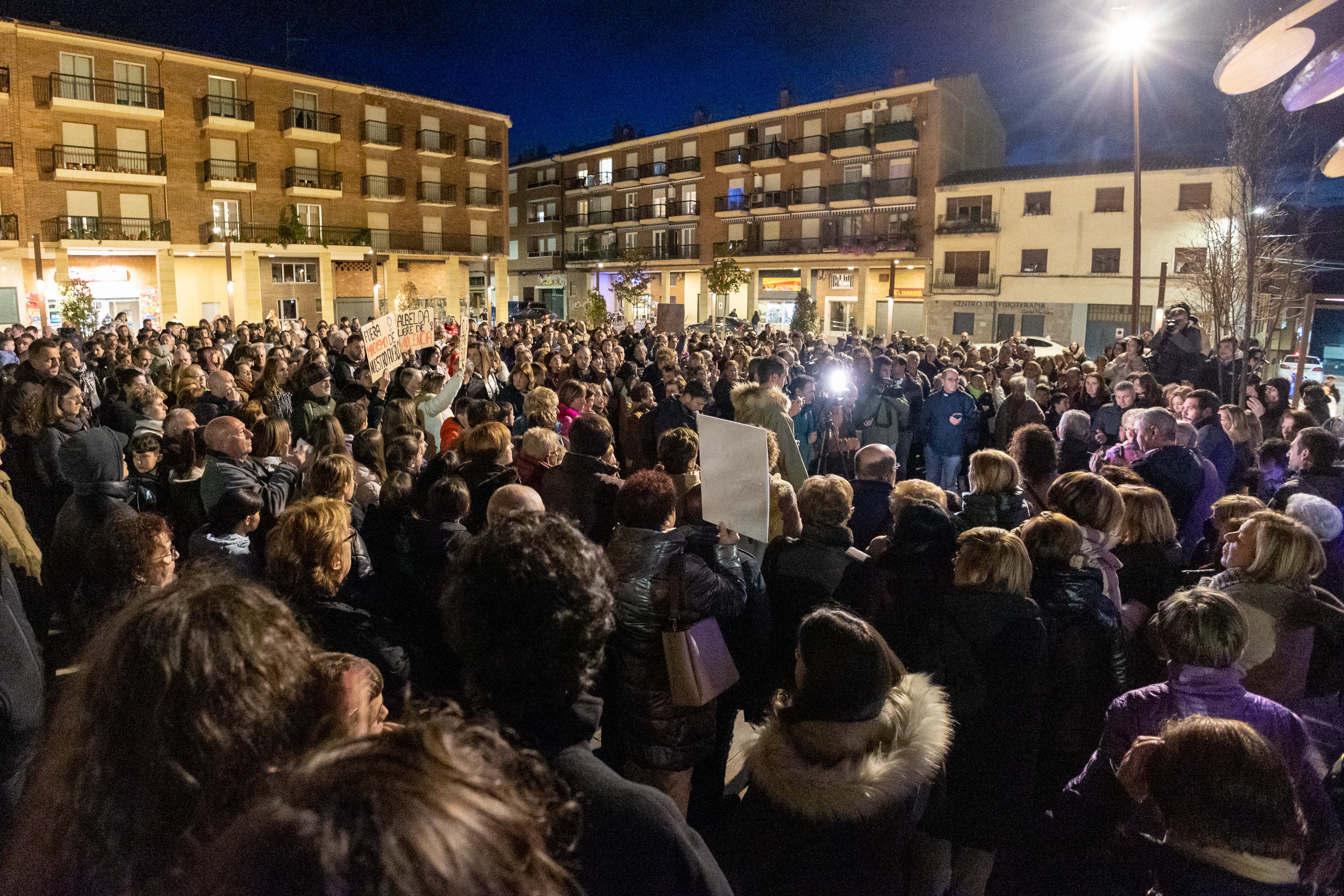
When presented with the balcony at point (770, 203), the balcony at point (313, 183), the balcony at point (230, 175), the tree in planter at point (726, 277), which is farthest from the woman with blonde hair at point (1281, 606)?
the balcony at point (770, 203)

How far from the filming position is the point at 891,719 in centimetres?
215

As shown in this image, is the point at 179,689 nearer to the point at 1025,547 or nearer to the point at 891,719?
the point at 891,719

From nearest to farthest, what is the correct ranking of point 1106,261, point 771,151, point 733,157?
point 1106,261 < point 771,151 < point 733,157

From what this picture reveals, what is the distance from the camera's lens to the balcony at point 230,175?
34.5 m

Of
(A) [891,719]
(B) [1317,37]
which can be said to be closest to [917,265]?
(B) [1317,37]

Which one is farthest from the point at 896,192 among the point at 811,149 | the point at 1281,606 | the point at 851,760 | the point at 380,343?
the point at 851,760

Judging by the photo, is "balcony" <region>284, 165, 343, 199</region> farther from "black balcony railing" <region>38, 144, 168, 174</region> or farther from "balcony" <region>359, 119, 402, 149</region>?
"black balcony railing" <region>38, 144, 168, 174</region>

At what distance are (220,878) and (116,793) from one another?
0.62 metres

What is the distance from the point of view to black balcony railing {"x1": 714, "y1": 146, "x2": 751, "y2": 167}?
45.7 m

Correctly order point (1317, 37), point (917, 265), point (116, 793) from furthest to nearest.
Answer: point (917, 265) → point (1317, 37) → point (116, 793)

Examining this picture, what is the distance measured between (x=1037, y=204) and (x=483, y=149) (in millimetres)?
28476

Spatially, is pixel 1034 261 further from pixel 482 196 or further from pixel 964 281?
pixel 482 196

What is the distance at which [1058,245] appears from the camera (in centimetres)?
3484

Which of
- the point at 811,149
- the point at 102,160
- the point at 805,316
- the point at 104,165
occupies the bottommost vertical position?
the point at 805,316
